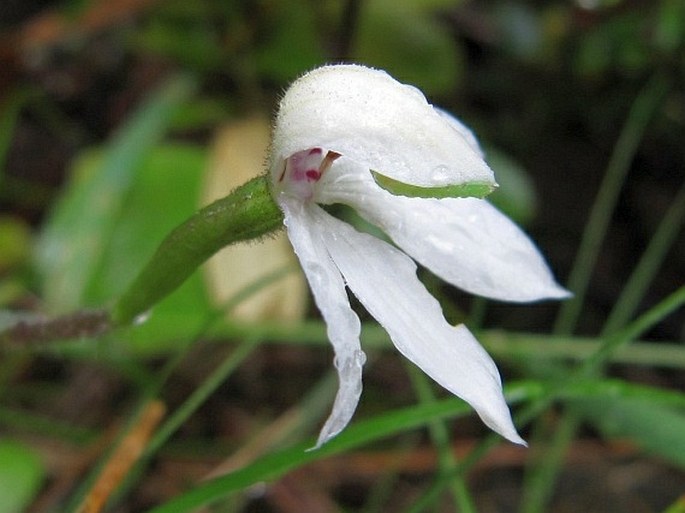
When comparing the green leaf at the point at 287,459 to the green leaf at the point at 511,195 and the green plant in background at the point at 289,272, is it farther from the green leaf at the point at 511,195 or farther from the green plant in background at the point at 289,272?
the green leaf at the point at 511,195

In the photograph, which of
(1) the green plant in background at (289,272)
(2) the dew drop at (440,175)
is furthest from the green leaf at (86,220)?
(2) the dew drop at (440,175)

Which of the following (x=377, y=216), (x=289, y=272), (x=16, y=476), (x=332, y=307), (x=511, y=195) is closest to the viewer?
(x=332, y=307)

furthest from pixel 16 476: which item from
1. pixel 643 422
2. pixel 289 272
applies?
pixel 643 422

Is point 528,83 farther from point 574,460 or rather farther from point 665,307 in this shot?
point 665,307

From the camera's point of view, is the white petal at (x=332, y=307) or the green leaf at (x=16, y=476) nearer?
the white petal at (x=332, y=307)

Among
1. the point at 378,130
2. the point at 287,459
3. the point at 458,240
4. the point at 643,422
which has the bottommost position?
the point at 643,422

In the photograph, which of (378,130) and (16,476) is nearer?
(378,130)

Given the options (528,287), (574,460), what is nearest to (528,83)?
(574,460)

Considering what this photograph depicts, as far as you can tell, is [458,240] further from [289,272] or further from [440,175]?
A: [289,272]

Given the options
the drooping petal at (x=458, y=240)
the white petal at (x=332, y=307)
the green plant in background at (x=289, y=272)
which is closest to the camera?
the white petal at (x=332, y=307)
